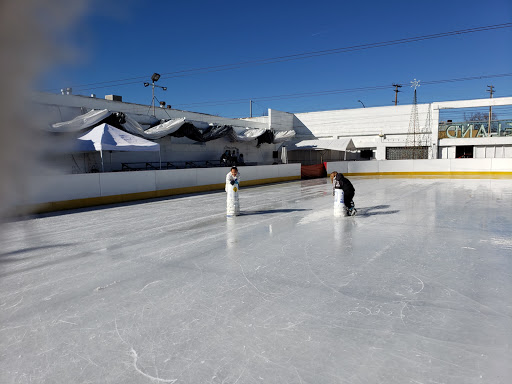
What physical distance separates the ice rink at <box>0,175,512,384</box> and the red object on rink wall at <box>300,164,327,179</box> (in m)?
19.2

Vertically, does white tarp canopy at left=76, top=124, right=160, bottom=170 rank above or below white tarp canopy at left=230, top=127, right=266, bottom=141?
below

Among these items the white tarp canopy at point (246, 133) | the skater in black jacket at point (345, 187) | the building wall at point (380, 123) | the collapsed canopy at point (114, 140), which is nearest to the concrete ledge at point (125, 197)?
the collapsed canopy at point (114, 140)

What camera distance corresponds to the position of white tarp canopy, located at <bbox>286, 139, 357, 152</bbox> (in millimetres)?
31609

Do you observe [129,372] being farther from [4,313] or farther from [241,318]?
[4,313]

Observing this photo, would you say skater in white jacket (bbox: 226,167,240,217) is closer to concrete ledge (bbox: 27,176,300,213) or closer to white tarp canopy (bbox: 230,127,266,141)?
concrete ledge (bbox: 27,176,300,213)

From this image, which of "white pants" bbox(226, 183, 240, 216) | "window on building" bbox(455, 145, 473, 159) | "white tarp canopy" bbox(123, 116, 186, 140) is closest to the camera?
"white pants" bbox(226, 183, 240, 216)

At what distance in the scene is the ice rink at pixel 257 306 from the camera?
9.69ft

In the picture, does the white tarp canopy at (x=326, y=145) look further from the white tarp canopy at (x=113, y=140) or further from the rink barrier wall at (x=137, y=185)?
the white tarp canopy at (x=113, y=140)

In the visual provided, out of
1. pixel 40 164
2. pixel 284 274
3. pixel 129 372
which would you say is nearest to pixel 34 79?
pixel 40 164

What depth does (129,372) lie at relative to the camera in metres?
2.94

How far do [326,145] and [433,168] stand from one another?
8996 millimetres

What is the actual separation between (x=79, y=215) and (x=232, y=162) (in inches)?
590

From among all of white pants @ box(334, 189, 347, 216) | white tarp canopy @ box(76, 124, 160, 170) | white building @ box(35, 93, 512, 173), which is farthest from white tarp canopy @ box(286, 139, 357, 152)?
white pants @ box(334, 189, 347, 216)

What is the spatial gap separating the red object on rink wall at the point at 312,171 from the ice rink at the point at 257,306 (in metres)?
19.2
